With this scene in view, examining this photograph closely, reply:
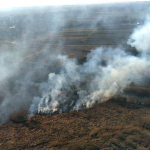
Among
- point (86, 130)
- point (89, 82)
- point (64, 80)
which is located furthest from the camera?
point (64, 80)

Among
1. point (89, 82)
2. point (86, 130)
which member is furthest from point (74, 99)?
point (86, 130)

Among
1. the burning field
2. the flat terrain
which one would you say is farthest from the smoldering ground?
the flat terrain

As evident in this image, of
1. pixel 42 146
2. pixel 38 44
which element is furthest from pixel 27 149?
pixel 38 44

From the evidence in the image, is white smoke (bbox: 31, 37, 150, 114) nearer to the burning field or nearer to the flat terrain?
the burning field

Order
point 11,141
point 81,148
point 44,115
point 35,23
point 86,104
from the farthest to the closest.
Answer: point 35,23
point 86,104
point 44,115
point 11,141
point 81,148

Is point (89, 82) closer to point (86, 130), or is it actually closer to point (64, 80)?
point (64, 80)

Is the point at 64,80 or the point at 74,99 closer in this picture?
the point at 74,99

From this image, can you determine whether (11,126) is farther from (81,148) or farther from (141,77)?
(141,77)

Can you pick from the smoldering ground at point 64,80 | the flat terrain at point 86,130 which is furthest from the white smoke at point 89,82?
the flat terrain at point 86,130
